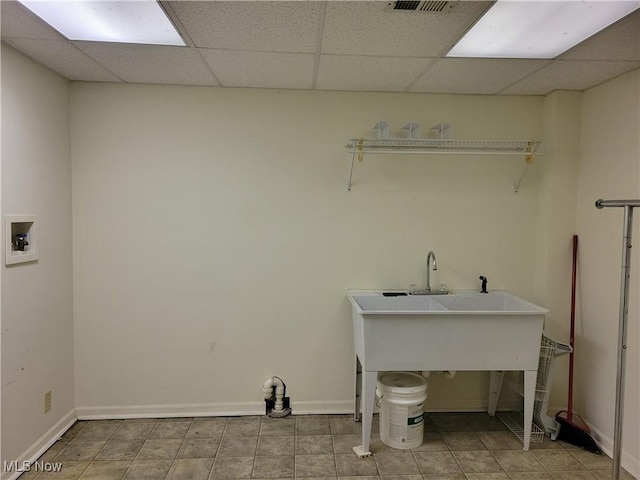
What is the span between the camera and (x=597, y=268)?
262 centimetres

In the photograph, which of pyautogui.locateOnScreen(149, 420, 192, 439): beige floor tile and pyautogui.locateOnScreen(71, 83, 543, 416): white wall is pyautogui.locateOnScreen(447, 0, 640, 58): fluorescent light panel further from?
pyautogui.locateOnScreen(149, 420, 192, 439): beige floor tile

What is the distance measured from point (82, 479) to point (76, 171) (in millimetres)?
1919

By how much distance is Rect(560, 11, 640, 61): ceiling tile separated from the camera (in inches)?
73.6

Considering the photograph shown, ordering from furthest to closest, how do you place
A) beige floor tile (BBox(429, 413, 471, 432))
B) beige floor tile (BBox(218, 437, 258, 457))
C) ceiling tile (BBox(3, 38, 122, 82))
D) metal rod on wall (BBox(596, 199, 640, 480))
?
1. beige floor tile (BBox(429, 413, 471, 432))
2. beige floor tile (BBox(218, 437, 258, 457))
3. ceiling tile (BBox(3, 38, 122, 82))
4. metal rod on wall (BBox(596, 199, 640, 480))

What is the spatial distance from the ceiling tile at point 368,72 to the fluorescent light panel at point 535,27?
28cm

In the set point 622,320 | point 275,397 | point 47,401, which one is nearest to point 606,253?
point 622,320

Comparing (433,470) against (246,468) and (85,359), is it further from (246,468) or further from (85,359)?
(85,359)

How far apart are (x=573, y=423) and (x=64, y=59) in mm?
3928

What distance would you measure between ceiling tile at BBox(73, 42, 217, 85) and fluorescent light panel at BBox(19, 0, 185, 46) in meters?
0.08

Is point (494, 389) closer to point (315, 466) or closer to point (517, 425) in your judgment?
point (517, 425)

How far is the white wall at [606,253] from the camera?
2344 millimetres

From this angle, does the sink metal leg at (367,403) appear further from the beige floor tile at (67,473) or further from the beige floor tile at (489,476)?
the beige floor tile at (67,473)

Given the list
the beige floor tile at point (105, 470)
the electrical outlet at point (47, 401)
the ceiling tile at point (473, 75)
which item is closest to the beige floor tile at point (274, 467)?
the beige floor tile at point (105, 470)

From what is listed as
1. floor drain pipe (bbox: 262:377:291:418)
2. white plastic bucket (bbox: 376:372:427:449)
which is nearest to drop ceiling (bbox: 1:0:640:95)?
white plastic bucket (bbox: 376:372:427:449)
